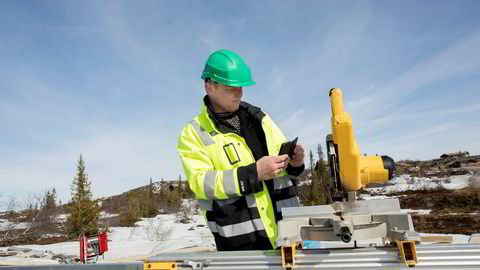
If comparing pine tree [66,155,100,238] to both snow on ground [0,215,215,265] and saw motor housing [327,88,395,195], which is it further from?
saw motor housing [327,88,395,195]

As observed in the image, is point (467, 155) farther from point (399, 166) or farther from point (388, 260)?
point (388, 260)

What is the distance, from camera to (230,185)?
227cm

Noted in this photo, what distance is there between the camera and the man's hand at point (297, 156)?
105 inches

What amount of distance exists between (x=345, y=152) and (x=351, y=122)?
0.16 meters

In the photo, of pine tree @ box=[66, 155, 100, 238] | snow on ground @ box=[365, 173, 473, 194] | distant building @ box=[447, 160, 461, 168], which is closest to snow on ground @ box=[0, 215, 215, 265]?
pine tree @ box=[66, 155, 100, 238]

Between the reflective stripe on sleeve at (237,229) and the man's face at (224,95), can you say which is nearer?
the reflective stripe on sleeve at (237,229)

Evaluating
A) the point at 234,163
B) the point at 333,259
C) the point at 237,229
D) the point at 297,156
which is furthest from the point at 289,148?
the point at 333,259

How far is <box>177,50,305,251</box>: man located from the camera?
230 centimetres

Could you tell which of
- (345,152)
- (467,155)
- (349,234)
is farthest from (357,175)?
(467,155)

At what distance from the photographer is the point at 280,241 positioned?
5.57 ft

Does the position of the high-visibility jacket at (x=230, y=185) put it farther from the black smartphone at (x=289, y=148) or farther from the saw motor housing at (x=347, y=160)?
the saw motor housing at (x=347, y=160)

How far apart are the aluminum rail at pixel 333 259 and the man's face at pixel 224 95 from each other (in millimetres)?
1183

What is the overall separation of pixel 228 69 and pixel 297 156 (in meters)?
0.76

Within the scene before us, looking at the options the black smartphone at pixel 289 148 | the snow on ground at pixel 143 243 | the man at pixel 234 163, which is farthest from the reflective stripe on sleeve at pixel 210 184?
the snow on ground at pixel 143 243
